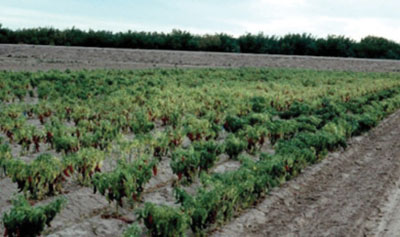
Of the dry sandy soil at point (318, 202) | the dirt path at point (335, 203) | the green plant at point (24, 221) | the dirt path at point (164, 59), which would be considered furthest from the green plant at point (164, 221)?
the dirt path at point (164, 59)

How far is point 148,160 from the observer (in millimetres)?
9336

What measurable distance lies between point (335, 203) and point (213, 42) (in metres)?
49.8

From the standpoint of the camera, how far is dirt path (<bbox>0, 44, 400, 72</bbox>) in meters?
40.0

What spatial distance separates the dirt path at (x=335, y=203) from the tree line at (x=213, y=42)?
45.9 m

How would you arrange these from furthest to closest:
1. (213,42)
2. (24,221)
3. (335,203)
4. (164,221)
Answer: (213,42) < (335,203) < (164,221) < (24,221)

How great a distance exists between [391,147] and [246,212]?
6533 millimetres

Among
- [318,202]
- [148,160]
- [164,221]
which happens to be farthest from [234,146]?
[164,221]

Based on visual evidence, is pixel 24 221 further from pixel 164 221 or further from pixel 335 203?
pixel 335 203

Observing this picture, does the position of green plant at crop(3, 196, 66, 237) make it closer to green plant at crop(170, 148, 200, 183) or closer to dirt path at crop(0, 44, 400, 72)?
green plant at crop(170, 148, 200, 183)

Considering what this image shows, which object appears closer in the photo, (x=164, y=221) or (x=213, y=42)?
(x=164, y=221)

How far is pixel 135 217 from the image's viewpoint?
22.0ft

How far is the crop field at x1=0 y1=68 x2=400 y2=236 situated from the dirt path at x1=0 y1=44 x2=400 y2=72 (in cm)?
2241

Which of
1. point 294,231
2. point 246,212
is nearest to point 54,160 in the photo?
point 246,212

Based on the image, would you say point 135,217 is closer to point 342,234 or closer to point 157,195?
point 157,195
